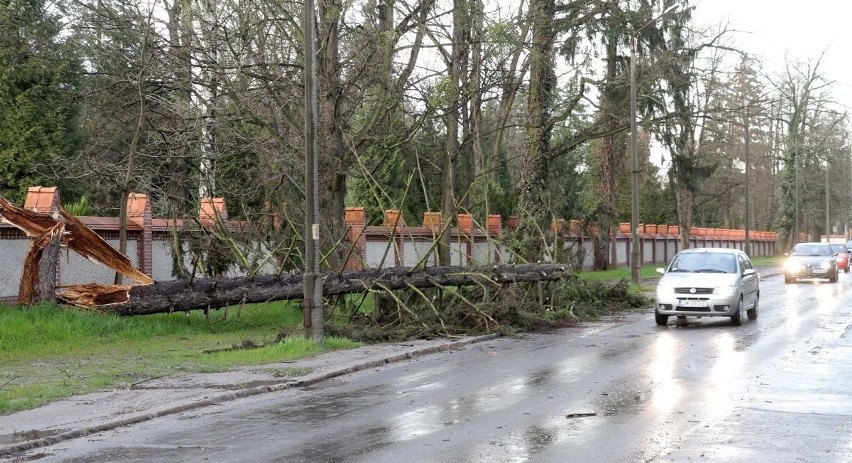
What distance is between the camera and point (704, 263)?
22.8m

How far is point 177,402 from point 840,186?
9428cm

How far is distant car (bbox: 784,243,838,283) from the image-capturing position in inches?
1652

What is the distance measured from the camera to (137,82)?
21531 mm

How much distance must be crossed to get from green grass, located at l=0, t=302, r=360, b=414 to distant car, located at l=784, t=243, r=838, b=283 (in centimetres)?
2698

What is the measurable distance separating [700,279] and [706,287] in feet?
1.11

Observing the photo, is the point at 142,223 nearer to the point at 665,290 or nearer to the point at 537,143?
the point at 537,143

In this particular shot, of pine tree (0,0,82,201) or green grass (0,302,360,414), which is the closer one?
green grass (0,302,360,414)

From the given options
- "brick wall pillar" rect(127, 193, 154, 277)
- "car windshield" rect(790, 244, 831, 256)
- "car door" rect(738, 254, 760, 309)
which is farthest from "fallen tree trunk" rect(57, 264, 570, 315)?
"car windshield" rect(790, 244, 831, 256)

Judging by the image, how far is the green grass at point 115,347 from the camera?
13.4 meters

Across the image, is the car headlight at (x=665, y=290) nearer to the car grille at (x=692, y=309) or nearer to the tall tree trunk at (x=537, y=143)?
the car grille at (x=692, y=309)

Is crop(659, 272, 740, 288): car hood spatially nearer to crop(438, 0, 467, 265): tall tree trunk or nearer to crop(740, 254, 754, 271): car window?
crop(740, 254, 754, 271): car window

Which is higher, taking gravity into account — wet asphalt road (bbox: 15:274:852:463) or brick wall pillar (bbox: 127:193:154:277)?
brick wall pillar (bbox: 127:193:154:277)

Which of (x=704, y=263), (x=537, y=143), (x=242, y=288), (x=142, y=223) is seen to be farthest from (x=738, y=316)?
(x=142, y=223)

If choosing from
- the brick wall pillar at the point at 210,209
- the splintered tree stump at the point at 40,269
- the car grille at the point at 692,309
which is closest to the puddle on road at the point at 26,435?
the splintered tree stump at the point at 40,269
